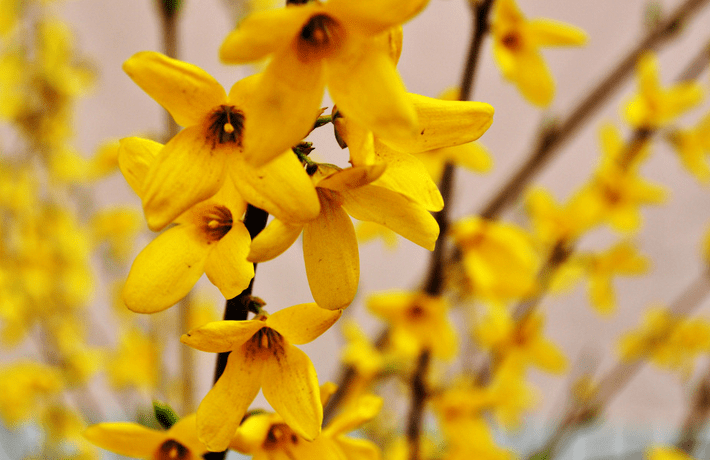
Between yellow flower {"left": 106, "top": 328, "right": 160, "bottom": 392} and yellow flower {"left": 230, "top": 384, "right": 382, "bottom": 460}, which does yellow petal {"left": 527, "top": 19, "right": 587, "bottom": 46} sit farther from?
yellow flower {"left": 106, "top": 328, "right": 160, "bottom": 392}

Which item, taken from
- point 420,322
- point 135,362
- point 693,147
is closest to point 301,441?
point 420,322

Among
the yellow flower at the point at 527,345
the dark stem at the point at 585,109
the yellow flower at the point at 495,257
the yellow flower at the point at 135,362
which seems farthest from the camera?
the yellow flower at the point at 135,362

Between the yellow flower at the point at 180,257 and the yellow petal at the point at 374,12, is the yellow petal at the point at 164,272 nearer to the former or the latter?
the yellow flower at the point at 180,257

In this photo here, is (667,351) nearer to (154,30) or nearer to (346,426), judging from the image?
(346,426)

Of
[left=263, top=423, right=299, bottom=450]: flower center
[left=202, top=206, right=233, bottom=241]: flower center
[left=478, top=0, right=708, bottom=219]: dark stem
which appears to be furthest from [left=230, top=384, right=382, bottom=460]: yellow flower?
[left=478, top=0, right=708, bottom=219]: dark stem

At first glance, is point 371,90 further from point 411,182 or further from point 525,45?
point 525,45

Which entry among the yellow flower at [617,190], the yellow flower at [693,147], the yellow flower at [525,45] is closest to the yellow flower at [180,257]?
the yellow flower at [525,45]
